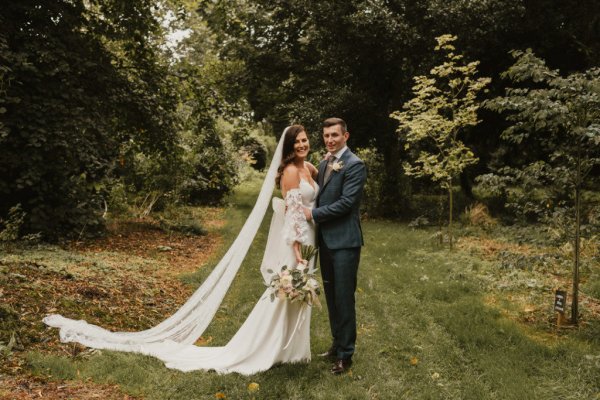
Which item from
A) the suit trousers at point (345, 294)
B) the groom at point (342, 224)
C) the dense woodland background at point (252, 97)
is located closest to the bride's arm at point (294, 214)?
the groom at point (342, 224)

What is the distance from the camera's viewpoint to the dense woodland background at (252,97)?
8.68 metres

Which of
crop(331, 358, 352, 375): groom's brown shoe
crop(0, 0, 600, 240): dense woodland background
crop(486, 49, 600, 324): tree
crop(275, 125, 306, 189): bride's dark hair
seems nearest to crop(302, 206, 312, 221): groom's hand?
crop(275, 125, 306, 189): bride's dark hair

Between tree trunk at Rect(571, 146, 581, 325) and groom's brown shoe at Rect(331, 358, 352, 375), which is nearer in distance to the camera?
groom's brown shoe at Rect(331, 358, 352, 375)

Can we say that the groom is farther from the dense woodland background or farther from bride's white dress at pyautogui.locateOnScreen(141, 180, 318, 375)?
the dense woodland background

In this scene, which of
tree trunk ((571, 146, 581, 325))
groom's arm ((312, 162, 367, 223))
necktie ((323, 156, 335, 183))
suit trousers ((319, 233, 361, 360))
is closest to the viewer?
groom's arm ((312, 162, 367, 223))

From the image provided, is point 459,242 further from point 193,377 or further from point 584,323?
point 193,377

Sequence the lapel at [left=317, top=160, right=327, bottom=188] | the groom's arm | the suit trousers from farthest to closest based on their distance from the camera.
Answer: the lapel at [left=317, top=160, right=327, bottom=188] < the suit trousers < the groom's arm

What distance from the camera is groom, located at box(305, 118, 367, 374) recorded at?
199 inches

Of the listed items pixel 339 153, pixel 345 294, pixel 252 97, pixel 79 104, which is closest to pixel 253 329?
pixel 345 294

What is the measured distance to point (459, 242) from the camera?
12.6 meters

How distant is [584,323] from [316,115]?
38.3 feet

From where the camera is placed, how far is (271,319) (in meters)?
5.17

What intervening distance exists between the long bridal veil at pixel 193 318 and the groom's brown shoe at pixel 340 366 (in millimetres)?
1504

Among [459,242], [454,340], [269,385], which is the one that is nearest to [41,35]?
[269,385]
